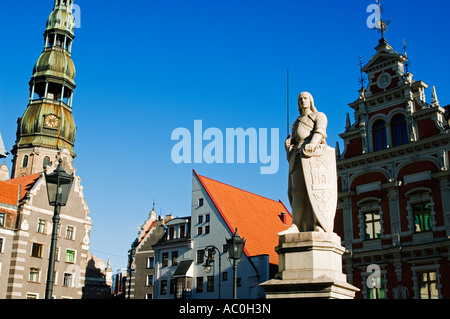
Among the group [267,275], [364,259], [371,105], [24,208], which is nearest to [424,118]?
[371,105]

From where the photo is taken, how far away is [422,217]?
25.6 meters

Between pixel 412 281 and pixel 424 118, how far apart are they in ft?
27.1

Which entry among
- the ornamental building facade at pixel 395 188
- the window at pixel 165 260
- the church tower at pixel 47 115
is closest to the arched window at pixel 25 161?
the church tower at pixel 47 115

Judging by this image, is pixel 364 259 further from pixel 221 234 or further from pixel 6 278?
pixel 6 278

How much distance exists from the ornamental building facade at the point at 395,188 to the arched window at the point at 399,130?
53mm

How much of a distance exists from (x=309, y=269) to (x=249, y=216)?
33332 millimetres

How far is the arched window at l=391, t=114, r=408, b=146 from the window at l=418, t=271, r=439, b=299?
271 inches

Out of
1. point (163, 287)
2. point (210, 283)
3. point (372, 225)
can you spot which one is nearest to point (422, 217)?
point (372, 225)

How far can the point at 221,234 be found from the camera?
37.9 m

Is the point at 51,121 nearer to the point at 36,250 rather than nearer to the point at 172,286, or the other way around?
the point at 36,250

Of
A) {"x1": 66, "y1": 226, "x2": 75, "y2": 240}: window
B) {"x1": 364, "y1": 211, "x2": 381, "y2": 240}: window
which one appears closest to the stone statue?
{"x1": 364, "y1": 211, "x2": 381, "y2": 240}: window

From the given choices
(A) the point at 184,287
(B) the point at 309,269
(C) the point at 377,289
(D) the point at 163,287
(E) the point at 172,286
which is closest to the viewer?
(B) the point at 309,269

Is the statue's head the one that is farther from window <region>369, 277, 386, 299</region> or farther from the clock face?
the clock face
